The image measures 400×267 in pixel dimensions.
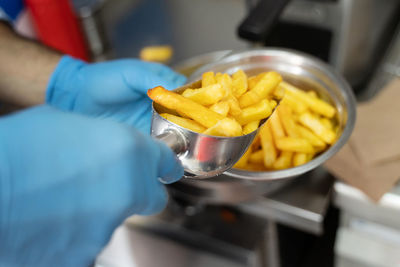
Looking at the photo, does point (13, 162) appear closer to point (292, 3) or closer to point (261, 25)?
point (261, 25)

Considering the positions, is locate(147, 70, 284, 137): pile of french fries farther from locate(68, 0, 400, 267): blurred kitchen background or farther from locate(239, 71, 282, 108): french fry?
locate(68, 0, 400, 267): blurred kitchen background

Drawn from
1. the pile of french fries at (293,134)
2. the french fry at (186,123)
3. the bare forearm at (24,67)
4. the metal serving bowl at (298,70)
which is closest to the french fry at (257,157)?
the pile of french fries at (293,134)

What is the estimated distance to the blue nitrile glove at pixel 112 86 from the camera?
1.08 m

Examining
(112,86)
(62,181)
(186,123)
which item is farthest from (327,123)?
(62,181)

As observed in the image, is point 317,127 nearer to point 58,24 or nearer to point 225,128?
point 225,128

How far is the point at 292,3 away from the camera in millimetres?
1272

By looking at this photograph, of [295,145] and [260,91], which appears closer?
[260,91]

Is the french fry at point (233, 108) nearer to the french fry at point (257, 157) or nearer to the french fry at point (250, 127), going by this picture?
the french fry at point (250, 127)

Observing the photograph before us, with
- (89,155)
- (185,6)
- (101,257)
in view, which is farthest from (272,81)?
(185,6)

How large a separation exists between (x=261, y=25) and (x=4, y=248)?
0.85 meters

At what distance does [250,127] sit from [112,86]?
0.48 meters

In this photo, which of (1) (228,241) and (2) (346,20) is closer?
(2) (346,20)

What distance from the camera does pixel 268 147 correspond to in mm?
1012

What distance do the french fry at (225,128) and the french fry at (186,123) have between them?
32 mm
